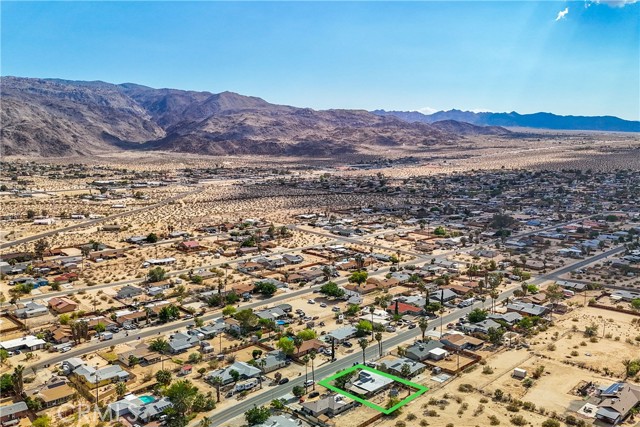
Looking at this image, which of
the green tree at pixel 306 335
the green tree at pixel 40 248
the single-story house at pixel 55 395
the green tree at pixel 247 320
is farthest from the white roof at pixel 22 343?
the green tree at pixel 40 248

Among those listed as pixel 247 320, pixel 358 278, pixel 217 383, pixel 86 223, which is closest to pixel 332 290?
pixel 358 278

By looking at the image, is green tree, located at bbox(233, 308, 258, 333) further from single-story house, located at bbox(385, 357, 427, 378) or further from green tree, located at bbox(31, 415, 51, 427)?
green tree, located at bbox(31, 415, 51, 427)

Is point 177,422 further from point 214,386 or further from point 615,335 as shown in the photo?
point 615,335

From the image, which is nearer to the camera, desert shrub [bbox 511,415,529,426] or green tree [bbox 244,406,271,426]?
green tree [bbox 244,406,271,426]

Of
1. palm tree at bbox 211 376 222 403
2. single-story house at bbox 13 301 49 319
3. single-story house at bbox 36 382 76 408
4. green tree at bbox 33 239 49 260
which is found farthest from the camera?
green tree at bbox 33 239 49 260

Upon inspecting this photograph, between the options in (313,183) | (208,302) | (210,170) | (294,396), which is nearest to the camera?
(294,396)

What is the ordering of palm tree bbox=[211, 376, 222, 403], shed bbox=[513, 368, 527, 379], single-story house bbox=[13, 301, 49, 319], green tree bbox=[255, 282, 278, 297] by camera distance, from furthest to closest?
green tree bbox=[255, 282, 278, 297] < single-story house bbox=[13, 301, 49, 319] < shed bbox=[513, 368, 527, 379] < palm tree bbox=[211, 376, 222, 403]

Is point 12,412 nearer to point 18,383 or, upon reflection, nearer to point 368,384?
point 18,383

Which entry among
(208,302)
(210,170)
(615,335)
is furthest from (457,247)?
(210,170)

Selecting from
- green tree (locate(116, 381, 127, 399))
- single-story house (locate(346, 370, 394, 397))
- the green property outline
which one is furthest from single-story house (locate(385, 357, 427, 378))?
green tree (locate(116, 381, 127, 399))

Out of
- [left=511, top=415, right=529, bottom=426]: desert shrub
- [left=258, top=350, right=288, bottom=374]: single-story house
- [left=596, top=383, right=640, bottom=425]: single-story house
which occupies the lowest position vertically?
[left=511, top=415, right=529, bottom=426]: desert shrub

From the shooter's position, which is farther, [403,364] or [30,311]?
[30,311]
